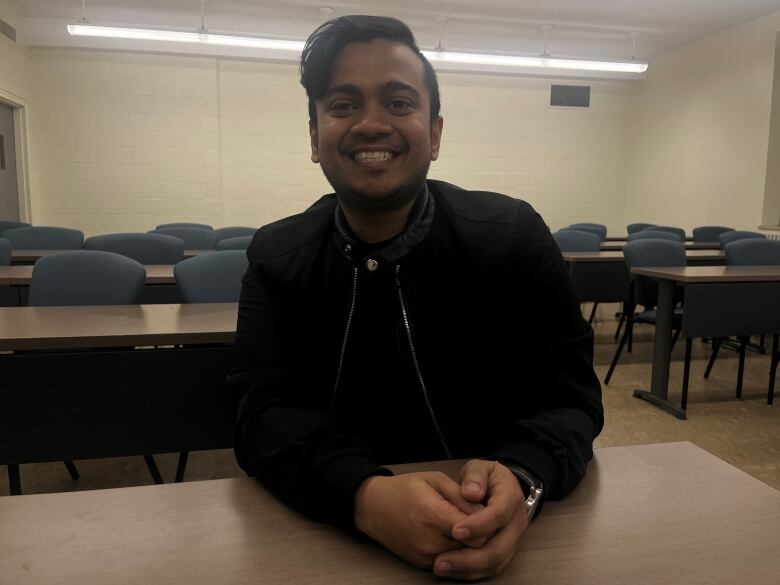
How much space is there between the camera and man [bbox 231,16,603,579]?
0.91 metres

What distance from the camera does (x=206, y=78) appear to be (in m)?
6.38

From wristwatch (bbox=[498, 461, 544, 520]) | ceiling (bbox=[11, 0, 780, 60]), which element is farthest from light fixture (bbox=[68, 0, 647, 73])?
wristwatch (bbox=[498, 461, 544, 520])

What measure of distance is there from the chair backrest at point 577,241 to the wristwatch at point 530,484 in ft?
13.6

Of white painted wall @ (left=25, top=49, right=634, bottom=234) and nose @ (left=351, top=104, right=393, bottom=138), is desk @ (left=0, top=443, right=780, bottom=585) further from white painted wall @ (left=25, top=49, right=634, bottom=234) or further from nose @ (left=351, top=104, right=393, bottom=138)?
white painted wall @ (left=25, top=49, right=634, bottom=234)

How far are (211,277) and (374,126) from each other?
161 cm

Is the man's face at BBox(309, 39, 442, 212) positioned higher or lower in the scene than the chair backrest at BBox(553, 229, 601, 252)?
higher

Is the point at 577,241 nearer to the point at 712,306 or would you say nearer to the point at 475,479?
the point at 712,306

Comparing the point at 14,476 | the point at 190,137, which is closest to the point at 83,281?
the point at 14,476

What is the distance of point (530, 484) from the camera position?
2.41 feet

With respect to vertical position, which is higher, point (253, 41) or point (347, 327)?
point (253, 41)

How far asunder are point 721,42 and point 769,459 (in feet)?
17.6

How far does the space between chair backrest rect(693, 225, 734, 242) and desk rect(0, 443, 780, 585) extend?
5955 millimetres

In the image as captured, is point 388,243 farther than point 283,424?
Yes

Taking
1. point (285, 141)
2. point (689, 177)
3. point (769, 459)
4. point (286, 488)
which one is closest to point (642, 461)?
point (286, 488)
